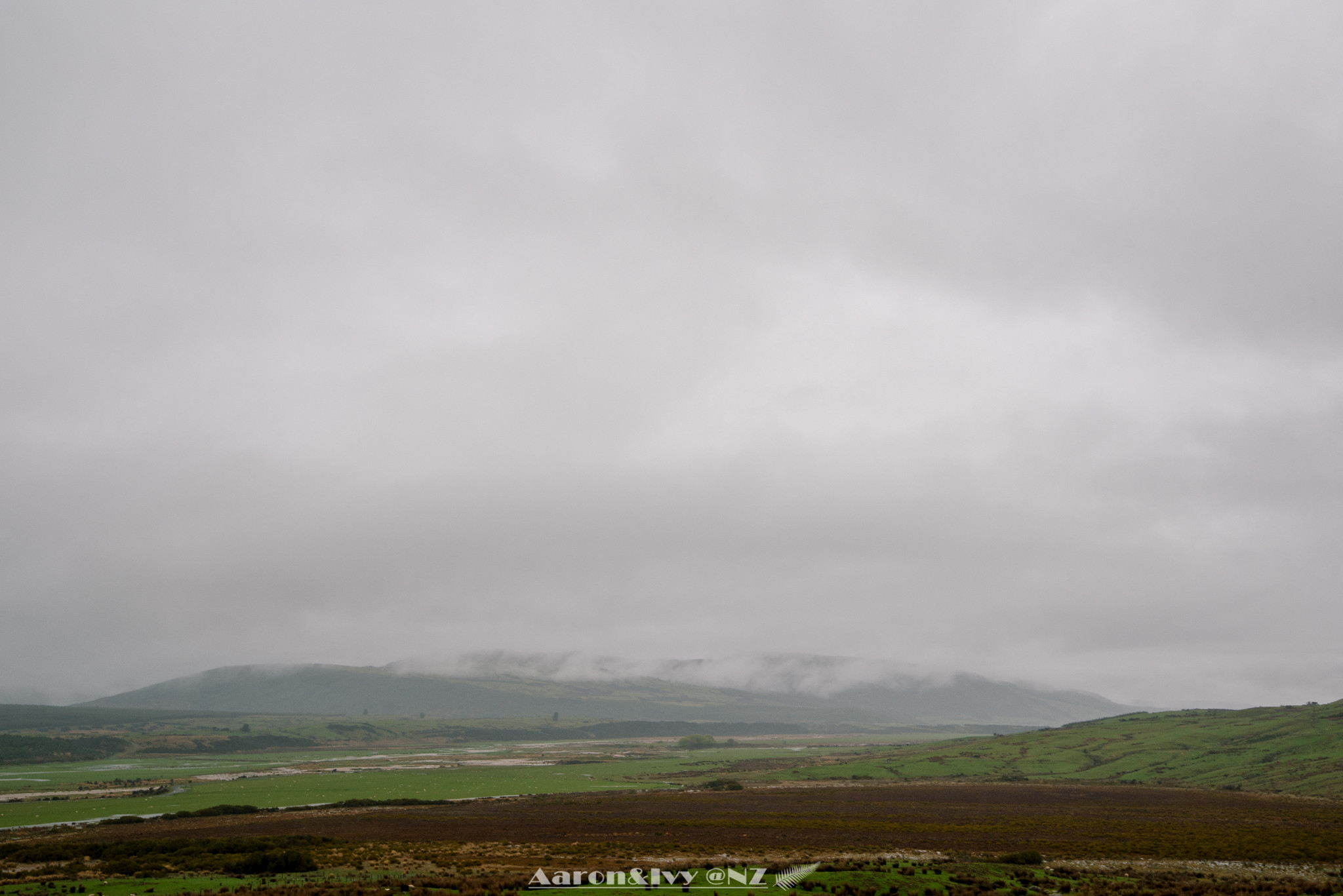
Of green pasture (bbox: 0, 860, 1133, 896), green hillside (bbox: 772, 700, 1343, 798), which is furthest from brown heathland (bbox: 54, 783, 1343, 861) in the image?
green hillside (bbox: 772, 700, 1343, 798)

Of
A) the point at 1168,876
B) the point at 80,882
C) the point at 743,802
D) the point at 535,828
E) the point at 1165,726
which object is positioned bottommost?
the point at 1165,726

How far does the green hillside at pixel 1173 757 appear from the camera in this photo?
118m

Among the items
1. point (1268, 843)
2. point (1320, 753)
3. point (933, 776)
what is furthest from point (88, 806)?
point (1320, 753)

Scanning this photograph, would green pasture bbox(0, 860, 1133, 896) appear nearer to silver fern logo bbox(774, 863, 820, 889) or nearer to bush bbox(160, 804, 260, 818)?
silver fern logo bbox(774, 863, 820, 889)

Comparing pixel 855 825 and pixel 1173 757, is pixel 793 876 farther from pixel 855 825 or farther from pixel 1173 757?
pixel 1173 757

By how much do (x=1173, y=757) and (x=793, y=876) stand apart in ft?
473

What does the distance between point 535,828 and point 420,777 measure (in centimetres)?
8009

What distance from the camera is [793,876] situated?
40688 mm

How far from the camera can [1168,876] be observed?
42406 mm

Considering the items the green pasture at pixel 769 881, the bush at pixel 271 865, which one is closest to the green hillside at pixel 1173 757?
the green pasture at pixel 769 881

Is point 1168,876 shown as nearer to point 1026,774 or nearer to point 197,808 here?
point 197,808

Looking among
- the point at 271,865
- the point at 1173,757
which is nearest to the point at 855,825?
the point at 271,865

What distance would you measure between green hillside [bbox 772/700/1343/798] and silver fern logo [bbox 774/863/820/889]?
9180cm

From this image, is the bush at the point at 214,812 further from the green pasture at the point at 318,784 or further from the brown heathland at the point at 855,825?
the green pasture at the point at 318,784
